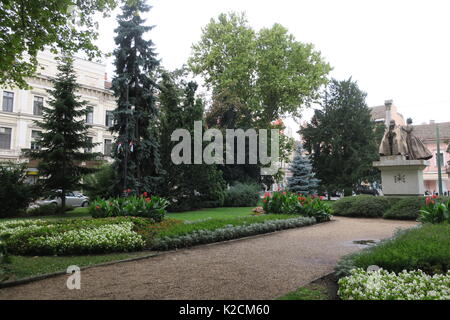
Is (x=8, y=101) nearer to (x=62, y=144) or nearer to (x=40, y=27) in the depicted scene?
(x=62, y=144)

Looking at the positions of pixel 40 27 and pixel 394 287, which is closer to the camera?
pixel 394 287

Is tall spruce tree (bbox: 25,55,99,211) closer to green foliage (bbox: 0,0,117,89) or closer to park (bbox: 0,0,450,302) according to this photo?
park (bbox: 0,0,450,302)

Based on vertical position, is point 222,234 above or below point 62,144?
below

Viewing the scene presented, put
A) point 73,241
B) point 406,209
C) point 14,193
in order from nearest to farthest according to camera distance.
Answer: point 73,241
point 406,209
point 14,193

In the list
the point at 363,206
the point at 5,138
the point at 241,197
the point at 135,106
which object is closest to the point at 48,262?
the point at 135,106

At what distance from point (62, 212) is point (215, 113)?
1438cm

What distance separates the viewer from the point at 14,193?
57.1 feet

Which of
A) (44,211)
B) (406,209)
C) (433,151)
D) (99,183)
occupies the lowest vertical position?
(44,211)

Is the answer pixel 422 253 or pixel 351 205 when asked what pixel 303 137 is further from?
pixel 422 253

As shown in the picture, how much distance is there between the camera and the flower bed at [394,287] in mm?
3572

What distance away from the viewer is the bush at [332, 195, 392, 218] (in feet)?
50.4

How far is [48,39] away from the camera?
30.9 ft

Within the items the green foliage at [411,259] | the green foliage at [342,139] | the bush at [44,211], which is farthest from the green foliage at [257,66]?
the green foliage at [411,259]

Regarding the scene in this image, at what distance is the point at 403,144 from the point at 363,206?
3662 mm
